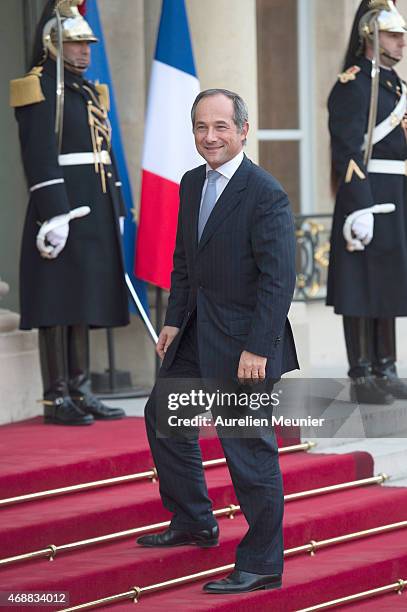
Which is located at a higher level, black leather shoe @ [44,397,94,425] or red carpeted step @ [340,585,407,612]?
black leather shoe @ [44,397,94,425]

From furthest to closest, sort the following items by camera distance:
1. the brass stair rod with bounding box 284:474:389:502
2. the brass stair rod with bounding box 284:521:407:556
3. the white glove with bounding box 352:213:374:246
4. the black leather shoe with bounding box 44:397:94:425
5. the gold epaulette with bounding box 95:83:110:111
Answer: the white glove with bounding box 352:213:374:246 < the gold epaulette with bounding box 95:83:110:111 < the black leather shoe with bounding box 44:397:94:425 < the brass stair rod with bounding box 284:474:389:502 < the brass stair rod with bounding box 284:521:407:556

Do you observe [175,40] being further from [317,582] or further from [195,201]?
[317,582]

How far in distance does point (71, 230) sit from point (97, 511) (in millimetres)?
1739

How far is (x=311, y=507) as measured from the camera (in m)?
6.32

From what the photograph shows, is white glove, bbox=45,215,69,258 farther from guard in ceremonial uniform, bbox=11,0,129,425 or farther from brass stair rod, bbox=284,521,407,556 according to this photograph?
brass stair rod, bbox=284,521,407,556

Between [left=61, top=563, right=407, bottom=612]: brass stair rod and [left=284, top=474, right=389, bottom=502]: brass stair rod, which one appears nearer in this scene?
[left=61, top=563, right=407, bottom=612]: brass stair rod

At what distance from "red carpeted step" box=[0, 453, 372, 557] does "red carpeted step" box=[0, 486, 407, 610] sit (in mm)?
84

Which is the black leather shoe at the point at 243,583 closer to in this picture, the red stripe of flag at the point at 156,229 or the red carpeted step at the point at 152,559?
the red carpeted step at the point at 152,559

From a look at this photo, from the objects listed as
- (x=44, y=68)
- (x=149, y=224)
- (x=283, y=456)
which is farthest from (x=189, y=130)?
(x=283, y=456)

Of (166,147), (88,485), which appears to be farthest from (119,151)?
(88,485)

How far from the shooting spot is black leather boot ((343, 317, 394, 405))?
7.79m

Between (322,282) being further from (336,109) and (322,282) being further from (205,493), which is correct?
(205,493)

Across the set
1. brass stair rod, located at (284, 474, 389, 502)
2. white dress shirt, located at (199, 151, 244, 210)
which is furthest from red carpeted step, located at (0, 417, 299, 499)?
white dress shirt, located at (199, 151, 244, 210)

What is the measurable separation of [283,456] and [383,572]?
103cm
